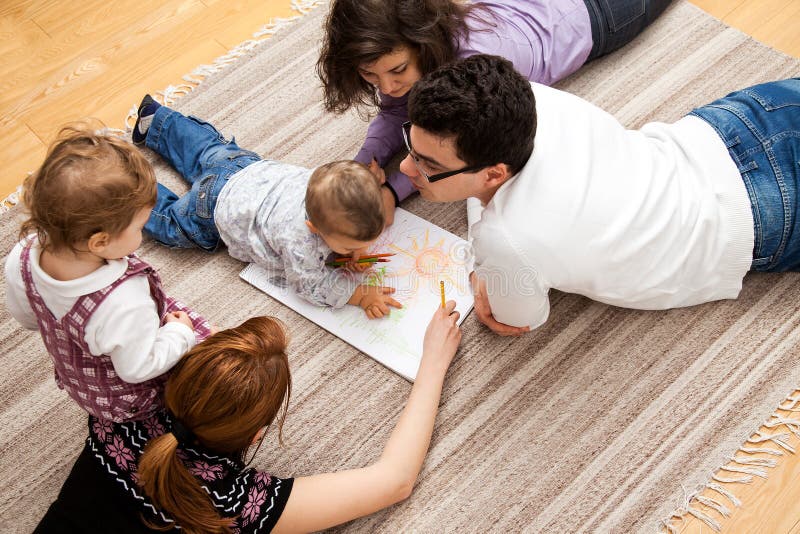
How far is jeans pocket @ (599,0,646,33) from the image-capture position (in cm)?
164

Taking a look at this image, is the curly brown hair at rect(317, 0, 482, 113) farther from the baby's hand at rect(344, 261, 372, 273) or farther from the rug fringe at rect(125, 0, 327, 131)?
the rug fringe at rect(125, 0, 327, 131)

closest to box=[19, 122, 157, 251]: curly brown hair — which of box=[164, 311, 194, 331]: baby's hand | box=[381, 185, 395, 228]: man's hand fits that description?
box=[164, 311, 194, 331]: baby's hand

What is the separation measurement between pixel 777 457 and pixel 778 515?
0.34ft

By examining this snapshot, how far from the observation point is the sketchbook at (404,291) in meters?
1.38

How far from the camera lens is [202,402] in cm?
96

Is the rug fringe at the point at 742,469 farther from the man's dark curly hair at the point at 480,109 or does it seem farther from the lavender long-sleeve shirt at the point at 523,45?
the lavender long-sleeve shirt at the point at 523,45

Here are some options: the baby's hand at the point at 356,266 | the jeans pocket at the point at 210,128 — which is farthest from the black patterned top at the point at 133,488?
the jeans pocket at the point at 210,128

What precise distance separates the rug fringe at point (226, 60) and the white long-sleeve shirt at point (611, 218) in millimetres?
957

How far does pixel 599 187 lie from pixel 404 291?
1.61 feet

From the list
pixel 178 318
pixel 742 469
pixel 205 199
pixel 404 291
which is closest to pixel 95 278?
pixel 178 318

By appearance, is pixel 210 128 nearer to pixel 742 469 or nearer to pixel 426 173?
pixel 426 173

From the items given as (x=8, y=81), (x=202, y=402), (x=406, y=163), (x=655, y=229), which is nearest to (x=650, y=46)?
(x=655, y=229)

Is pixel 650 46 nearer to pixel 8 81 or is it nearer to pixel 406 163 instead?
pixel 406 163

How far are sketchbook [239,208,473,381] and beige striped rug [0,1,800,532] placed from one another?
0.03 meters
